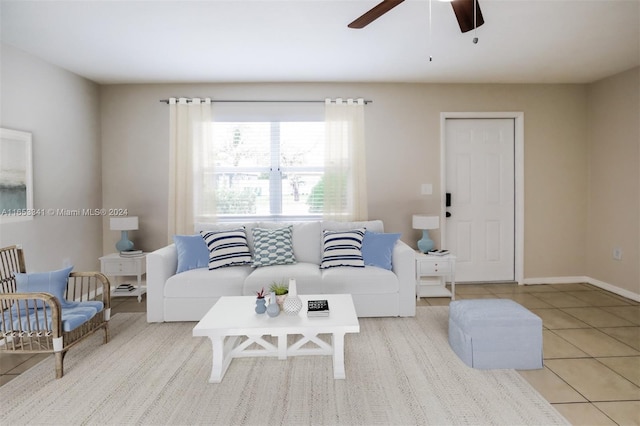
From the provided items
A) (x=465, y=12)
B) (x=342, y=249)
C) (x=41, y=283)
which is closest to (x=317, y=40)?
(x=465, y=12)

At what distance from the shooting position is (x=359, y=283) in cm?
363

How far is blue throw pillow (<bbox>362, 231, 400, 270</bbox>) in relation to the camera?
3842 millimetres

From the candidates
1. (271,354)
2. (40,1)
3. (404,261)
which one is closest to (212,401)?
(271,354)

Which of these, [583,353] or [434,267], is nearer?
[583,353]

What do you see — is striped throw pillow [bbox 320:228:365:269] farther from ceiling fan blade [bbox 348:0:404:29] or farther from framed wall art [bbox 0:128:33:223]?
framed wall art [bbox 0:128:33:223]

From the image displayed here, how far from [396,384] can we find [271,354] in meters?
0.90

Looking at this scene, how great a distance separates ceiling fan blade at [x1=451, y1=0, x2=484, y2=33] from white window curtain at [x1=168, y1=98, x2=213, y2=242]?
319 cm

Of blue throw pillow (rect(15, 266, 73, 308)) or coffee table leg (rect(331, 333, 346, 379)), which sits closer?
coffee table leg (rect(331, 333, 346, 379))

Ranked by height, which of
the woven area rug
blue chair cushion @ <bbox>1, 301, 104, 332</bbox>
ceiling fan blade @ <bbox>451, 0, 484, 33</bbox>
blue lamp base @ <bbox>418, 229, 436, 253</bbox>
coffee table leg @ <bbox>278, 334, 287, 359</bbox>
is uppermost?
ceiling fan blade @ <bbox>451, 0, 484, 33</bbox>

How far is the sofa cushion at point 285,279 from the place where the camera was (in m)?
Answer: 3.57

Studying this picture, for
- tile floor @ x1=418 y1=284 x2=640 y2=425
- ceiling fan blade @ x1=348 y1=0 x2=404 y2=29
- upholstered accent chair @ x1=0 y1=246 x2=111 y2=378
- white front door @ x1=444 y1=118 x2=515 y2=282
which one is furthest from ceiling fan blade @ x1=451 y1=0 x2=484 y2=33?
upholstered accent chair @ x1=0 y1=246 x2=111 y2=378

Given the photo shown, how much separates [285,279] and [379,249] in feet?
3.26

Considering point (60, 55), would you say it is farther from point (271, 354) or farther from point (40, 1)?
point (271, 354)

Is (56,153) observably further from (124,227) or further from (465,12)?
(465,12)
